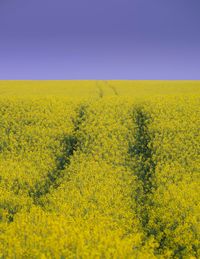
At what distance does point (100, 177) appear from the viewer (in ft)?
54.6

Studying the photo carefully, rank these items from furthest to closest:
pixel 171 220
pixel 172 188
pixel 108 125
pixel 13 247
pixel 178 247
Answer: pixel 108 125, pixel 172 188, pixel 171 220, pixel 178 247, pixel 13 247

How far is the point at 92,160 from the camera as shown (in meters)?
18.6

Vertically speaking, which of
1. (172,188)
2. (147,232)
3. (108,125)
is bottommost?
(147,232)

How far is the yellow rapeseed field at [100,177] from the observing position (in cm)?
1017

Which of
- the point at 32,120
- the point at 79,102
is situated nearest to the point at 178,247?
the point at 32,120

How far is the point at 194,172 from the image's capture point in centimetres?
1728

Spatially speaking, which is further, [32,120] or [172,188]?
[32,120]

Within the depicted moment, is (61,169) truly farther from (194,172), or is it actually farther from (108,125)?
(194,172)

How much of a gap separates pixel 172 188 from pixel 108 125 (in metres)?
7.57

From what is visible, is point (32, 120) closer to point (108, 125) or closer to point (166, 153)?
point (108, 125)

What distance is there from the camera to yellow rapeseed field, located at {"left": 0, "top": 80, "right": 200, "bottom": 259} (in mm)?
10172

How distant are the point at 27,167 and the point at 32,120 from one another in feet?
17.7

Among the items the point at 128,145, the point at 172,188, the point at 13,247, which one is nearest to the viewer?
the point at 13,247

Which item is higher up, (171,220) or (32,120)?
(32,120)
